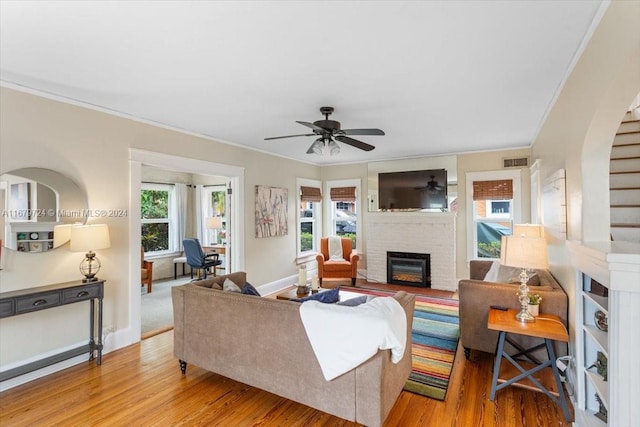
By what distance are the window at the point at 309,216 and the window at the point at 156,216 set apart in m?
3.01

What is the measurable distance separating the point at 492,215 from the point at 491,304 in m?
3.24

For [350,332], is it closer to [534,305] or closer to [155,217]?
[534,305]

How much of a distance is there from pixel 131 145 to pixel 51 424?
8.52 feet

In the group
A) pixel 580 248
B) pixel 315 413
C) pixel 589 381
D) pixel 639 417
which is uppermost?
pixel 580 248

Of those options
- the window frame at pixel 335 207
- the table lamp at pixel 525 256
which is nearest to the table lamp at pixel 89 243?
the table lamp at pixel 525 256

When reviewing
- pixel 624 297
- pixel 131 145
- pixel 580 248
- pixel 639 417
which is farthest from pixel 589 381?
pixel 131 145

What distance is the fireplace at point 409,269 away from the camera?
5887 millimetres

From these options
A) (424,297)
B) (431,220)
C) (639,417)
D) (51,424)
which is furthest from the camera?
(431,220)

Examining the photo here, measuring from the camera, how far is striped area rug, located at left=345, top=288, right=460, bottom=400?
2596 millimetres

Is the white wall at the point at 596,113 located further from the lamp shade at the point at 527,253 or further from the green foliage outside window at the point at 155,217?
the green foliage outside window at the point at 155,217

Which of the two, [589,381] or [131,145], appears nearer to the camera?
[589,381]

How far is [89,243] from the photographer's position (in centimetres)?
289

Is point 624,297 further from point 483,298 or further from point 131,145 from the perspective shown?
point 131,145

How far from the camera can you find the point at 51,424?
2150mm
